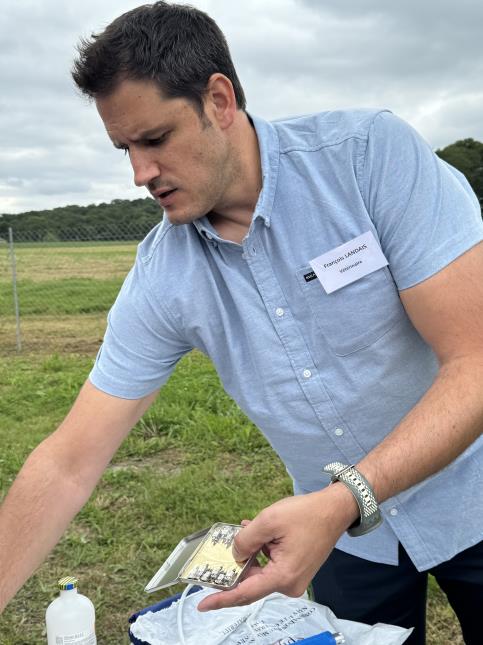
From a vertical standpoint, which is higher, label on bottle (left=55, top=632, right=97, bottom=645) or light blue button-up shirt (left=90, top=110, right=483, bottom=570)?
light blue button-up shirt (left=90, top=110, right=483, bottom=570)

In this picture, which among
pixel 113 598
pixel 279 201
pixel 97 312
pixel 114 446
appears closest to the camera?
pixel 279 201

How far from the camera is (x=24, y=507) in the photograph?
1670 mm

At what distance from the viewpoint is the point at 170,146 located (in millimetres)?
1551

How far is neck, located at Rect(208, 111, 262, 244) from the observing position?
65.0 inches

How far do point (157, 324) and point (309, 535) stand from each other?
680mm

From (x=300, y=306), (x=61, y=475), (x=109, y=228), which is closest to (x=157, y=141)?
(x=300, y=306)

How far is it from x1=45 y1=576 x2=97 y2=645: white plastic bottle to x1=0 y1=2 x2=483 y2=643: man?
0.10 m

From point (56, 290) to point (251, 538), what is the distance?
13.2 m

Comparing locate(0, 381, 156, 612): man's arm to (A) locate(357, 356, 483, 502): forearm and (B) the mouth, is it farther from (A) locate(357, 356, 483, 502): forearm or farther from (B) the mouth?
(A) locate(357, 356, 483, 502): forearm

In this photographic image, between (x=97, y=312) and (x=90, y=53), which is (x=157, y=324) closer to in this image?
(x=90, y=53)

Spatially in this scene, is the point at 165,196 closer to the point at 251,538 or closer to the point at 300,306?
the point at 300,306

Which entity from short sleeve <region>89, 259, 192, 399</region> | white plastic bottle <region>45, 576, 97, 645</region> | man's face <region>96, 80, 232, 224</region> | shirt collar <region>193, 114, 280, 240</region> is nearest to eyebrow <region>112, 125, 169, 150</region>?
man's face <region>96, 80, 232, 224</region>

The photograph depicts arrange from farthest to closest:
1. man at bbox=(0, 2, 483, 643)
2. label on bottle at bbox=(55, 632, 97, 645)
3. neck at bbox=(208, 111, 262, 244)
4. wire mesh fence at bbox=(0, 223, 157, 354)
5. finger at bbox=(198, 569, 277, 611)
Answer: wire mesh fence at bbox=(0, 223, 157, 354)
neck at bbox=(208, 111, 262, 244)
label on bottle at bbox=(55, 632, 97, 645)
man at bbox=(0, 2, 483, 643)
finger at bbox=(198, 569, 277, 611)

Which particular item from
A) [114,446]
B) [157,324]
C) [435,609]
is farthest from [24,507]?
[435,609]
